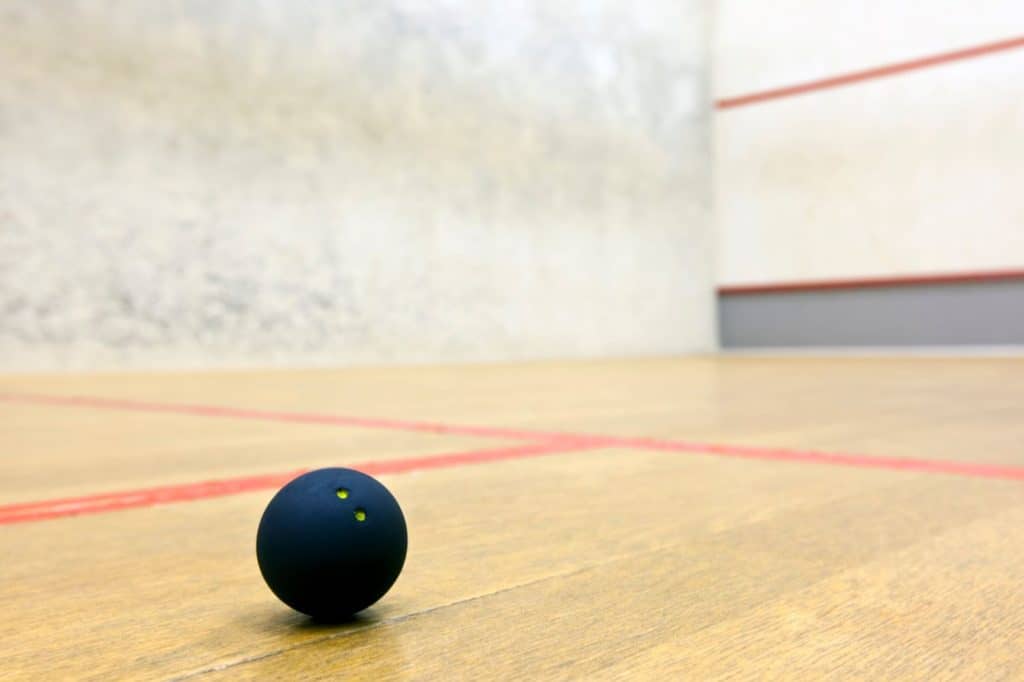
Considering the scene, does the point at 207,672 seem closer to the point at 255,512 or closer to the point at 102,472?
the point at 255,512

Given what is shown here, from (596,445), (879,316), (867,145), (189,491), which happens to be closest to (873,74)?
(867,145)

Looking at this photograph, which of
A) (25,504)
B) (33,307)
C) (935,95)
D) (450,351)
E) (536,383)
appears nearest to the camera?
(25,504)

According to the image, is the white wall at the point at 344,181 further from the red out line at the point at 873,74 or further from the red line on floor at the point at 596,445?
the red line on floor at the point at 596,445

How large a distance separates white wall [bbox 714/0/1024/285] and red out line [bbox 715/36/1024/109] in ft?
0.13

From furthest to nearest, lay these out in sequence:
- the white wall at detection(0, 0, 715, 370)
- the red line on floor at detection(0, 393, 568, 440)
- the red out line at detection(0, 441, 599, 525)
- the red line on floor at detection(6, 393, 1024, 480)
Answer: the white wall at detection(0, 0, 715, 370), the red line on floor at detection(0, 393, 568, 440), the red line on floor at detection(6, 393, 1024, 480), the red out line at detection(0, 441, 599, 525)

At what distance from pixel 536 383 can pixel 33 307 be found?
2.36 m

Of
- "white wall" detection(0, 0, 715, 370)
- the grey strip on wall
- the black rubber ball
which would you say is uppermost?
"white wall" detection(0, 0, 715, 370)

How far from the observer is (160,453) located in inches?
62.9

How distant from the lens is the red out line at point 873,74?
6.59m

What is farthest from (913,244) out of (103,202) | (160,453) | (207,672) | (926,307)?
(207,672)

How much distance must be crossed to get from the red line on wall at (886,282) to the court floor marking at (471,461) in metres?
5.73

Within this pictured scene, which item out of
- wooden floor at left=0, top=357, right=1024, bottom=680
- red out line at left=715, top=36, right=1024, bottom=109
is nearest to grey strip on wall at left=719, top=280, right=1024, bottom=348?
red out line at left=715, top=36, right=1024, bottom=109

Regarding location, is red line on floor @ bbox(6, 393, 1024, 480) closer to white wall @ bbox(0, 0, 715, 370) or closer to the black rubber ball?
the black rubber ball

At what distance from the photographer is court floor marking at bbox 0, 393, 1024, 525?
110 cm
